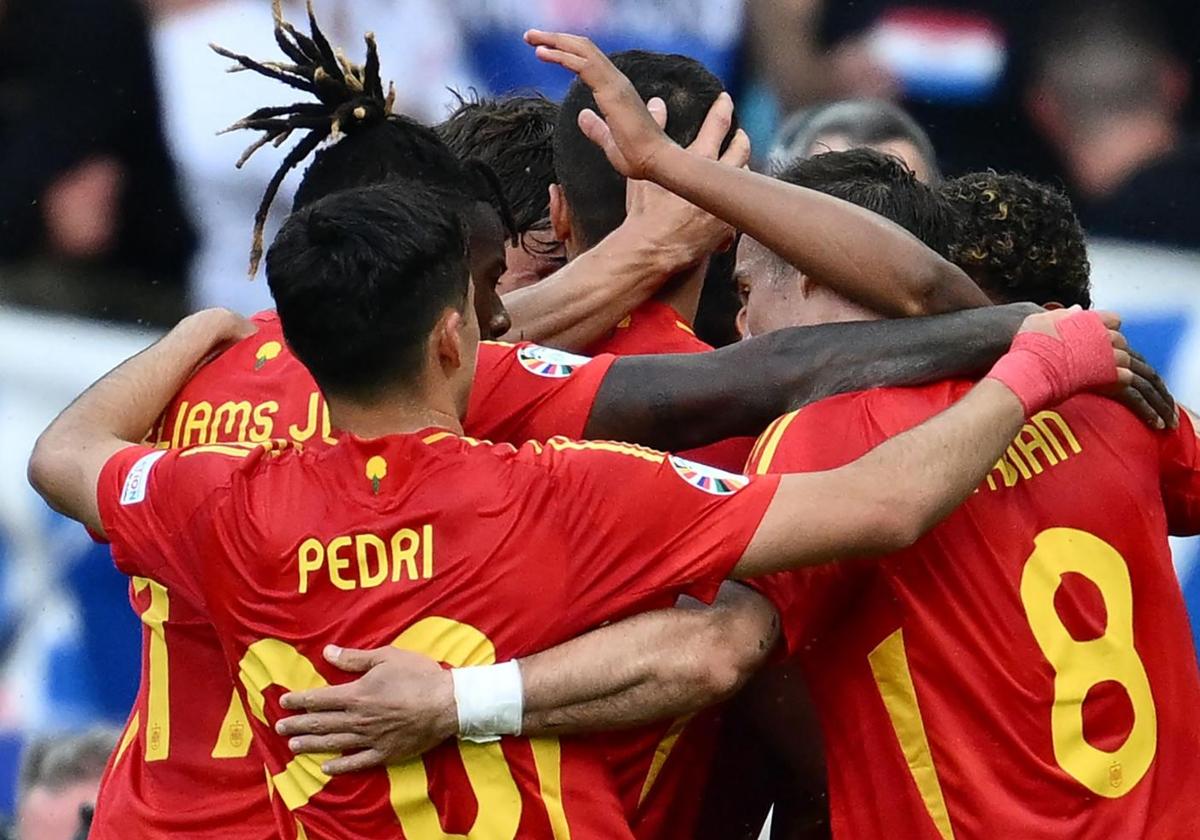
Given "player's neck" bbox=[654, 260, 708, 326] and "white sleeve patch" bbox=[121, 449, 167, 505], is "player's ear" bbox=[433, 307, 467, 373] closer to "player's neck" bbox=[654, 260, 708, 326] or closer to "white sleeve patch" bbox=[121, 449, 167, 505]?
"white sleeve patch" bbox=[121, 449, 167, 505]

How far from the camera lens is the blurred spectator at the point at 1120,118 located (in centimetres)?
694

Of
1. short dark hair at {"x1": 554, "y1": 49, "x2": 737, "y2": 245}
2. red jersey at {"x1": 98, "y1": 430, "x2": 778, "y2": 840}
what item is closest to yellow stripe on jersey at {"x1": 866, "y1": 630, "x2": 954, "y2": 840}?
red jersey at {"x1": 98, "y1": 430, "x2": 778, "y2": 840}

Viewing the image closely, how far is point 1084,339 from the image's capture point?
3250 mm

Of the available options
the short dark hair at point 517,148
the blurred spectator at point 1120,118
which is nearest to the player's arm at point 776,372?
the short dark hair at point 517,148

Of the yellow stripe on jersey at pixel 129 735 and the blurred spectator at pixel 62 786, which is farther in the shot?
the blurred spectator at pixel 62 786

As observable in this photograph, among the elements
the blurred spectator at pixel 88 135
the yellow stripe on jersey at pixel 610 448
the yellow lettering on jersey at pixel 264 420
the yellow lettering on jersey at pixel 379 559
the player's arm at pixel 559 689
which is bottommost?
the blurred spectator at pixel 88 135

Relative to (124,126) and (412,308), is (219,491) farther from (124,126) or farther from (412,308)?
(124,126)

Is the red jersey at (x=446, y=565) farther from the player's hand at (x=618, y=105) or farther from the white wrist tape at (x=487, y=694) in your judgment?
the player's hand at (x=618, y=105)

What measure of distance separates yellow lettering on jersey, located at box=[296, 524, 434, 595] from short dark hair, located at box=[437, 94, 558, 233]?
1717 millimetres

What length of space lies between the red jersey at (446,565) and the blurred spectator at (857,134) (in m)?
3.06

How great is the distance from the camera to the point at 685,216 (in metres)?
3.85

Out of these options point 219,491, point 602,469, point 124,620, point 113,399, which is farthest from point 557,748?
point 124,620

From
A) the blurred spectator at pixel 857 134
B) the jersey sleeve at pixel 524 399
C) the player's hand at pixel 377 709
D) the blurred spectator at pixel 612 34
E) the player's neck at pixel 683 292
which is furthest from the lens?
the blurred spectator at pixel 612 34

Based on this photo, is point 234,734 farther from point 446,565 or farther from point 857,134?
point 857,134
